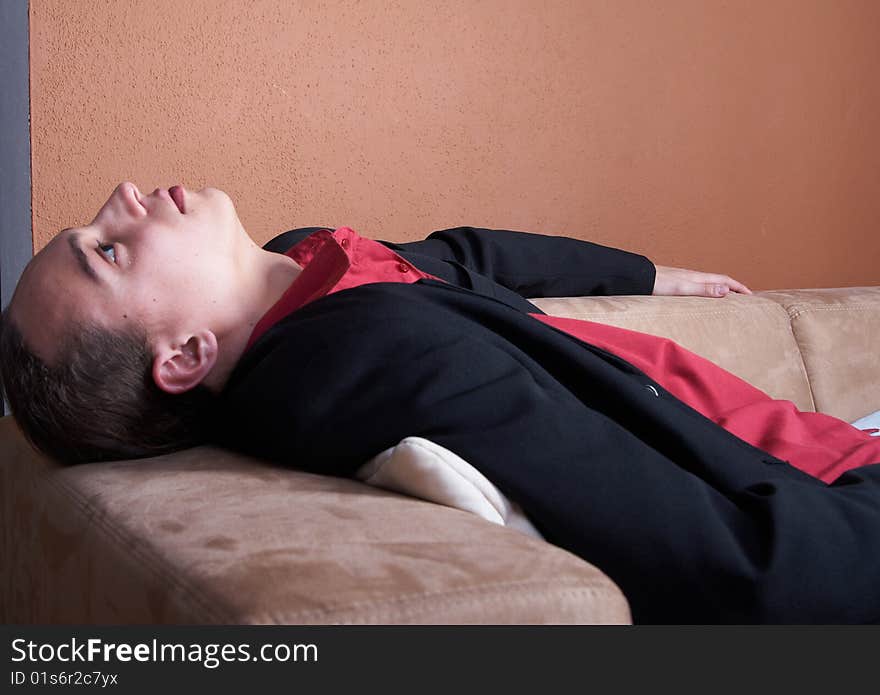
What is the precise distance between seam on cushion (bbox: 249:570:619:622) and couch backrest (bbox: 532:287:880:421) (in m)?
1.15

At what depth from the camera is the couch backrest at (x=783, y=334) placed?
1.87m

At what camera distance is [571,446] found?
2.97 ft

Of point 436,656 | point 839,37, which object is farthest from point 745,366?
point 839,37

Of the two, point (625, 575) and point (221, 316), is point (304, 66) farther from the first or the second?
point (625, 575)

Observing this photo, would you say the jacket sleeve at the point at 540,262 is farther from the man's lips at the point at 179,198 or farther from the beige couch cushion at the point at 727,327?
the man's lips at the point at 179,198

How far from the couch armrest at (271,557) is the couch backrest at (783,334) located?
996mm

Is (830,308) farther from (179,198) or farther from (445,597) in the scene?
(445,597)

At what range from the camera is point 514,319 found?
3.73 ft

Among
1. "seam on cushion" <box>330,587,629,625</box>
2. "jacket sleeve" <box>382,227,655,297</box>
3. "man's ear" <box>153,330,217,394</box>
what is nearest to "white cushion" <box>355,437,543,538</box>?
"seam on cushion" <box>330,587,629,625</box>

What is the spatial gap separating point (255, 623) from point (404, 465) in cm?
29

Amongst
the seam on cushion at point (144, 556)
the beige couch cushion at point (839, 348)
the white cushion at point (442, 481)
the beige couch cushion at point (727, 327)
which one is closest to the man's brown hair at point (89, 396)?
the seam on cushion at point (144, 556)

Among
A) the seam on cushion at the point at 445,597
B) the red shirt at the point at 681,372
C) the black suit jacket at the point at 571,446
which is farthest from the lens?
the red shirt at the point at 681,372

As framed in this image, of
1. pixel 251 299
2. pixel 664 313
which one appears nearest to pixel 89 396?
pixel 251 299

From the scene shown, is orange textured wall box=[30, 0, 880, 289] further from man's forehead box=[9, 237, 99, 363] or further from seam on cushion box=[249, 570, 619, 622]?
seam on cushion box=[249, 570, 619, 622]
